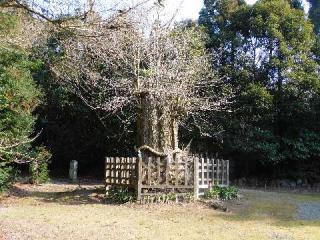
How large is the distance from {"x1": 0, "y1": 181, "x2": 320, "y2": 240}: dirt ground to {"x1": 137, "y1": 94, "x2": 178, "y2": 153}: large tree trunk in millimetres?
2060

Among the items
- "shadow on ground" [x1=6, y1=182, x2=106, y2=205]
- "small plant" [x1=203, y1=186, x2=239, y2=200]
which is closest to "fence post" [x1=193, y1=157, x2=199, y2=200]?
"small plant" [x1=203, y1=186, x2=239, y2=200]

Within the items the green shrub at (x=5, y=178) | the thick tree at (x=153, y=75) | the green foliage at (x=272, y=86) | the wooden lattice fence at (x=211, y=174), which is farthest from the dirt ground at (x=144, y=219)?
the green foliage at (x=272, y=86)

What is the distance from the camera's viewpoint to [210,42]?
19312 mm

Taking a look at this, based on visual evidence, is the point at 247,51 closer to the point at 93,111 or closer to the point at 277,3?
the point at 277,3

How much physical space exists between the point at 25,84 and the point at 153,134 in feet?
15.4

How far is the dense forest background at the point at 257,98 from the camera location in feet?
58.1

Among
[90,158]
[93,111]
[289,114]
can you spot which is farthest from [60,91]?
[289,114]

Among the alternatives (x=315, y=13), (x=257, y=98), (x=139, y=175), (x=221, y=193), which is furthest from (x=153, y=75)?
(x=315, y=13)

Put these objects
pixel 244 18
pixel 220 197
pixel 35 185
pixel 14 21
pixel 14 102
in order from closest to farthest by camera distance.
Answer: pixel 14 21 → pixel 220 197 → pixel 14 102 → pixel 35 185 → pixel 244 18

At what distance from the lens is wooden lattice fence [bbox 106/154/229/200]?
1157 centimetres

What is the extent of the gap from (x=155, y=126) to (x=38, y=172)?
18.9ft

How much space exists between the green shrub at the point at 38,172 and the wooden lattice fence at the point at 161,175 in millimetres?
4048

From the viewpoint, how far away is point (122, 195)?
38.5 feet

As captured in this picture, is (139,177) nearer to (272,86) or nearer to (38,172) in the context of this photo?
(38,172)
